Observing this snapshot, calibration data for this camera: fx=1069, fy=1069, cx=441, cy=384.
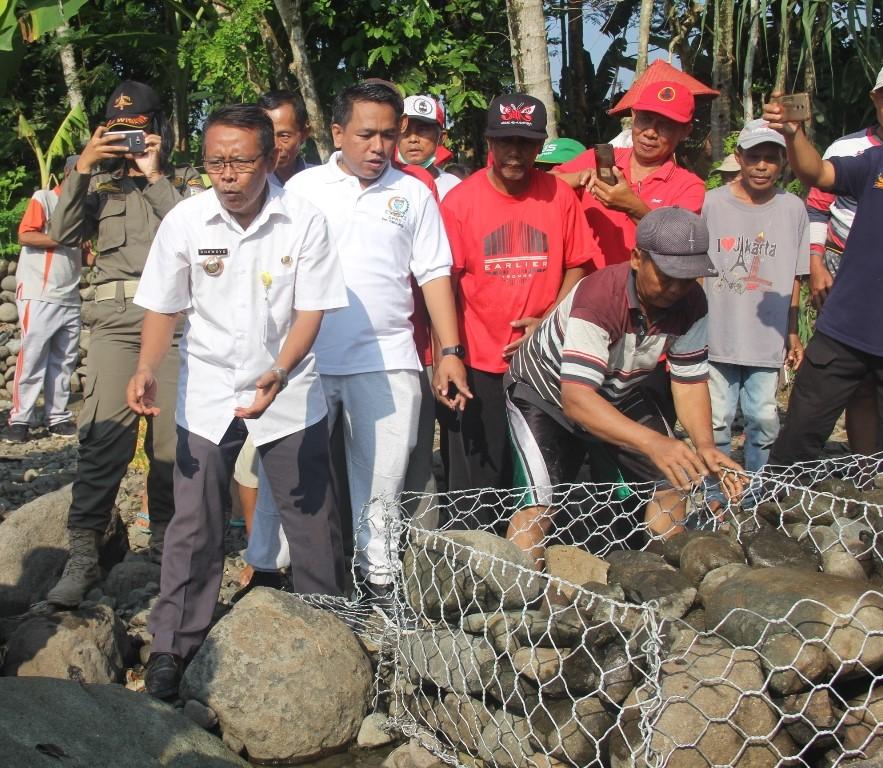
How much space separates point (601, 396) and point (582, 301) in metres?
0.36

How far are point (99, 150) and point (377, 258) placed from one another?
4.12ft

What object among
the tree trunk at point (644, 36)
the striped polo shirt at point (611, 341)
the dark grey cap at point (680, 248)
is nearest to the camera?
the dark grey cap at point (680, 248)

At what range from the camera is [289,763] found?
11.6 feet

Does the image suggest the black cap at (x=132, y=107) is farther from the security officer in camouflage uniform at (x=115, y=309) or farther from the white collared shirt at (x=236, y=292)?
the white collared shirt at (x=236, y=292)

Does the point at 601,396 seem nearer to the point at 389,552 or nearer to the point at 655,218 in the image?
the point at 655,218

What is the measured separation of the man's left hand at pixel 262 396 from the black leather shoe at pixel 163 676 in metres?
0.91

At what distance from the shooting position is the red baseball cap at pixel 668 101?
477cm

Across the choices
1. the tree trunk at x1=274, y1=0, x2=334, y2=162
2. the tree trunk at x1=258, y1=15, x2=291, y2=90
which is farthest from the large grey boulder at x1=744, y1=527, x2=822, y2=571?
the tree trunk at x1=258, y1=15, x2=291, y2=90

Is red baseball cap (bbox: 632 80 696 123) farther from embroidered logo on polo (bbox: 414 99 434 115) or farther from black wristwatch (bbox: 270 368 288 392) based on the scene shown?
black wristwatch (bbox: 270 368 288 392)

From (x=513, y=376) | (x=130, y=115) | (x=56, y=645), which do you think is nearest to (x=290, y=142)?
(x=130, y=115)

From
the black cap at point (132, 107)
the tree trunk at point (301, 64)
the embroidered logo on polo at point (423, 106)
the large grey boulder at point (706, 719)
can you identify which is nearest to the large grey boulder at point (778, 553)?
the large grey boulder at point (706, 719)

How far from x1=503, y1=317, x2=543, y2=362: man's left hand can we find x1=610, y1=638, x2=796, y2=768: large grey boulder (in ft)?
6.25

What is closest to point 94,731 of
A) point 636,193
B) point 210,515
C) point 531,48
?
point 210,515

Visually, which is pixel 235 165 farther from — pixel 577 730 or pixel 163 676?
pixel 577 730
